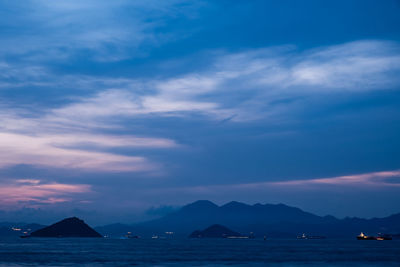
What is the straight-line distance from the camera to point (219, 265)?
388ft

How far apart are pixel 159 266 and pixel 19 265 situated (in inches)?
1306

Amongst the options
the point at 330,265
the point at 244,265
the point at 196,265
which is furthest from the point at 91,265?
the point at 330,265

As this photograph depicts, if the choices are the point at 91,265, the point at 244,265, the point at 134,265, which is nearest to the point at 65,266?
the point at 91,265

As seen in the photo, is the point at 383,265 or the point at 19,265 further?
the point at 383,265

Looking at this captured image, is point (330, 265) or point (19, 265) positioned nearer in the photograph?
point (19, 265)

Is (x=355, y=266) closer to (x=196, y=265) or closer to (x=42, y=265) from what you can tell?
(x=196, y=265)

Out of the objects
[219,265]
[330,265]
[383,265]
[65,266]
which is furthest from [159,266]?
[383,265]

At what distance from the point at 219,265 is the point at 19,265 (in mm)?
47901

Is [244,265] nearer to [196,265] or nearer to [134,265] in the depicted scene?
[196,265]

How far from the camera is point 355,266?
11912cm

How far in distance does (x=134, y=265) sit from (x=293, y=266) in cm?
3941

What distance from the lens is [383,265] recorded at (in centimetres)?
12181

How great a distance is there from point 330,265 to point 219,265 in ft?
93.4

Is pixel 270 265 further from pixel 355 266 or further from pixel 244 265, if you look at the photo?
pixel 355 266
